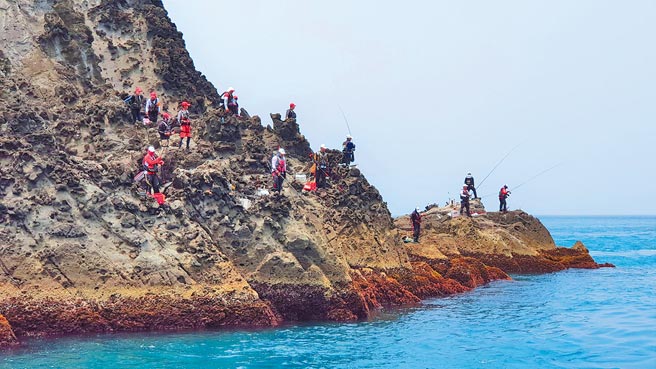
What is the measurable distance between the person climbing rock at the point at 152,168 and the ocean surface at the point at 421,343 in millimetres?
6412

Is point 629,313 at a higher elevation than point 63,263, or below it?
below

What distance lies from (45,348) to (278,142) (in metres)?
19.6

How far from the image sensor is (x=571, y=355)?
74.5ft

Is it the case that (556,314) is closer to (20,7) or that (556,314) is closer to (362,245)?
(362,245)

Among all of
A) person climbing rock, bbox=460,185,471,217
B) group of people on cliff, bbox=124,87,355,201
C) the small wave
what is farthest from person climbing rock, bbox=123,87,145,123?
the small wave

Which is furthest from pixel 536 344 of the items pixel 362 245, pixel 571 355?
pixel 362 245

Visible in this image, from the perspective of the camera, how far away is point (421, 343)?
2427cm

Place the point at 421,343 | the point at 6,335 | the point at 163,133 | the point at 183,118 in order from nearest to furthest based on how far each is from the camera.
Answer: the point at 6,335
the point at 421,343
the point at 183,118
the point at 163,133

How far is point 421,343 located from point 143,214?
10977 millimetres

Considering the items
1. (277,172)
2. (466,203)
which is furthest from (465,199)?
(277,172)

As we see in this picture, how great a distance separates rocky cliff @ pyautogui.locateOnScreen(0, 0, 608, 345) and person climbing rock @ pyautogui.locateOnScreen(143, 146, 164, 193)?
0.86 m

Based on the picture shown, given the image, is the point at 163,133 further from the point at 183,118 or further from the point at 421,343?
the point at 421,343

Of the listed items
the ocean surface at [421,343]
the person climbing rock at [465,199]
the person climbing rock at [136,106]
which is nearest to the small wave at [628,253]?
the person climbing rock at [465,199]

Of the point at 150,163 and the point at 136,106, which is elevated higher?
the point at 136,106
